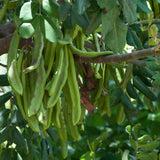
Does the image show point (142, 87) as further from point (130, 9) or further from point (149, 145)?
point (130, 9)

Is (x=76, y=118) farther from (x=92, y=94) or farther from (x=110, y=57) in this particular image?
(x=92, y=94)

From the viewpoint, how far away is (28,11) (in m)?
1.11

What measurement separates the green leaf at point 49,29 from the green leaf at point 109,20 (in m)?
0.13

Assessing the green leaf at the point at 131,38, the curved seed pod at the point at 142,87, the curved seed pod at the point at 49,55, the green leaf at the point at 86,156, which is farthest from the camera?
the green leaf at the point at 86,156

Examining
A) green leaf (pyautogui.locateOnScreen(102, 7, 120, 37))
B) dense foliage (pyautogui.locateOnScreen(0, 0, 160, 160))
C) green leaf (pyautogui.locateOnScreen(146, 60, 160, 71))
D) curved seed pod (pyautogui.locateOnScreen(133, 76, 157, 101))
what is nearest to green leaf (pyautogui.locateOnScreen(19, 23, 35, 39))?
dense foliage (pyautogui.locateOnScreen(0, 0, 160, 160))

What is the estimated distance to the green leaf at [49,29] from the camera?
1.12 meters

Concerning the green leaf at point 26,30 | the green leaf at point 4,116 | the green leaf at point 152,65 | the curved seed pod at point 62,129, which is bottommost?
the curved seed pod at point 62,129

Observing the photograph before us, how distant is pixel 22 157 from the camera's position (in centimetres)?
162

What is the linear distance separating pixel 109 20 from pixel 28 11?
9.2 inches

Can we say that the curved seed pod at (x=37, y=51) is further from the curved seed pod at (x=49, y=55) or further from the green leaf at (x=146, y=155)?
the green leaf at (x=146, y=155)

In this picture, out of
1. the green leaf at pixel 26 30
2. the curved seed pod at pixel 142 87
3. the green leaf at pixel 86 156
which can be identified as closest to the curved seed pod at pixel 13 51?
the green leaf at pixel 26 30

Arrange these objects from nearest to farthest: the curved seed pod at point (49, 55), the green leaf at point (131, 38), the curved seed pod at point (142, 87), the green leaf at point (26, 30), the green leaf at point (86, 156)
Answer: the green leaf at point (26, 30) < the curved seed pod at point (49, 55) < the green leaf at point (131, 38) < the curved seed pod at point (142, 87) < the green leaf at point (86, 156)

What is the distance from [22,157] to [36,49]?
2.00ft

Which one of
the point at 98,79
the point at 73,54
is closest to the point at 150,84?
the point at 98,79
